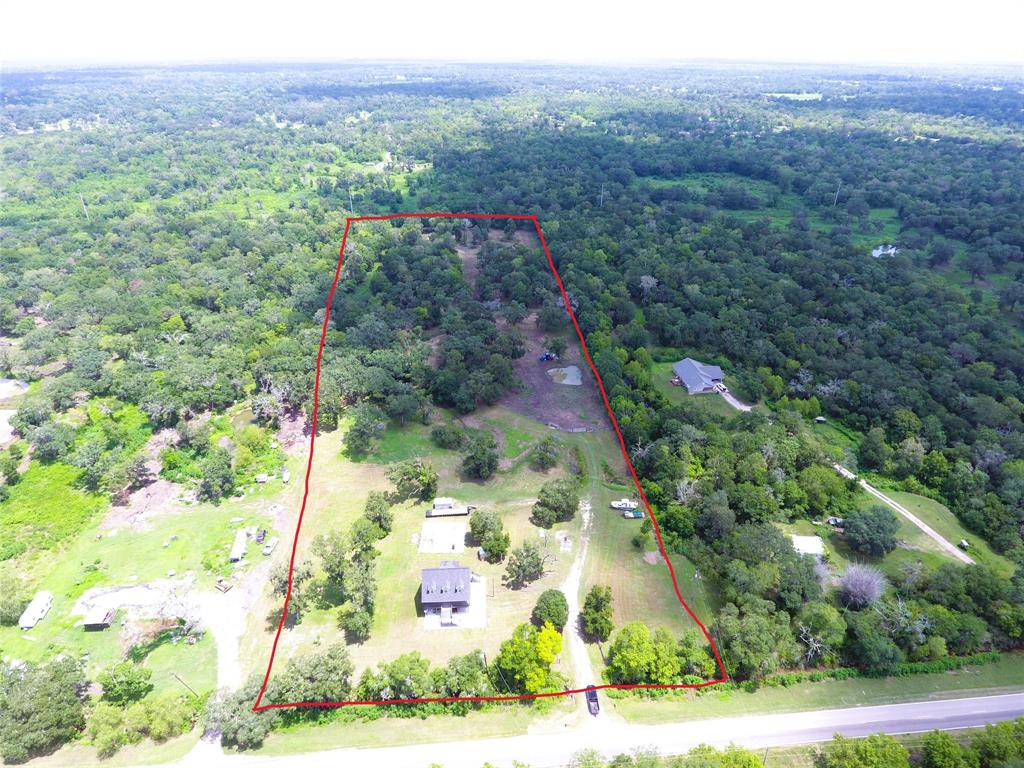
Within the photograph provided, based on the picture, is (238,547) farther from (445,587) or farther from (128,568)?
(445,587)

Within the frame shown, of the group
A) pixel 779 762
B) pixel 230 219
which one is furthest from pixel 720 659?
pixel 230 219

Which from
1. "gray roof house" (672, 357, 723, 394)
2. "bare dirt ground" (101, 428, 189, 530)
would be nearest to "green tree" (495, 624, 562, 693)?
"bare dirt ground" (101, 428, 189, 530)

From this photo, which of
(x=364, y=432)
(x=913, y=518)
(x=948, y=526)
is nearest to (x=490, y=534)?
(x=364, y=432)

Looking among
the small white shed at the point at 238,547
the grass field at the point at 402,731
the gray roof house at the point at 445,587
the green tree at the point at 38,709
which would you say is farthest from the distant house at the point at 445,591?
the green tree at the point at 38,709

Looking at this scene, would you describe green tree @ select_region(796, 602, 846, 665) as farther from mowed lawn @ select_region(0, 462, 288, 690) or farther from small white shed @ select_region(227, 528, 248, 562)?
small white shed @ select_region(227, 528, 248, 562)

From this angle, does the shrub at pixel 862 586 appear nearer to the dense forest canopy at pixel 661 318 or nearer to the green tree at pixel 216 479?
the dense forest canopy at pixel 661 318
